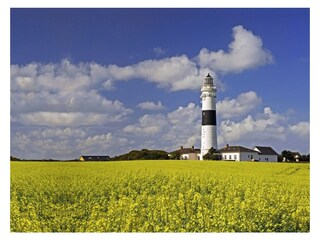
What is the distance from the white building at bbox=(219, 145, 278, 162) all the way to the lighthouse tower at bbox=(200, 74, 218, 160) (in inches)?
18.0

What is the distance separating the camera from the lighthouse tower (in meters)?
8.83

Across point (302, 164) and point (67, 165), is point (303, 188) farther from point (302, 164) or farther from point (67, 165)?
point (67, 165)

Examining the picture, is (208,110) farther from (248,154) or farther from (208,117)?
(248,154)

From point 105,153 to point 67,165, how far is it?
0.64 meters

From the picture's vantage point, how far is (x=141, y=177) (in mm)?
9344

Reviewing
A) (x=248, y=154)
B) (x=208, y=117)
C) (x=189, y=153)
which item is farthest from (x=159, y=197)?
(x=248, y=154)

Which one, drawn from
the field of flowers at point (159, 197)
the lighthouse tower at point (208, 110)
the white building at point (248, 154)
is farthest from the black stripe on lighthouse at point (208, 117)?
the field of flowers at point (159, 197)

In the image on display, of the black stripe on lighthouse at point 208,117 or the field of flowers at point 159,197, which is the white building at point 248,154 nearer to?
the field of flowers at point 159,197

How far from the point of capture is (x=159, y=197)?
8.59 metres

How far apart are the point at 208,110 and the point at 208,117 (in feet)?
0.36

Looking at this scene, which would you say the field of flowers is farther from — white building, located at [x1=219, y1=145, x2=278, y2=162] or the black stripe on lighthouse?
the black stripe on lighthouse

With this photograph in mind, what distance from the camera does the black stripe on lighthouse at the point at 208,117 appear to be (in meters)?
8.89
